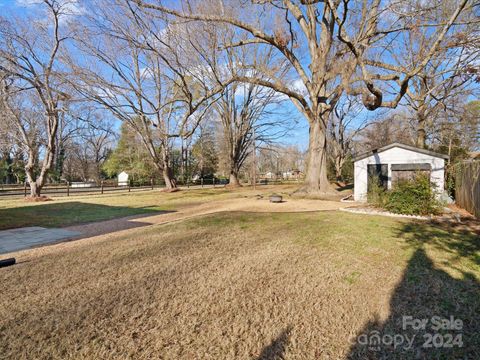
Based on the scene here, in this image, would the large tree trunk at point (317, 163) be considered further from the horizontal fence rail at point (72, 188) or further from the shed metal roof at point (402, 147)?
the horizontal fence rail at point (72, 188)

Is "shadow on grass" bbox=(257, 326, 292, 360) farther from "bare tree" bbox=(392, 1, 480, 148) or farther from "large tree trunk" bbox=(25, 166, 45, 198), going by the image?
"large tree trunk" bbox=(25, 166, 45, 198)

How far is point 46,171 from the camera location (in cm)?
1549

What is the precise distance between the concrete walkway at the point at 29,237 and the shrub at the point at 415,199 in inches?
374

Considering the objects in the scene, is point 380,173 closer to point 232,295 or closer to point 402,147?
point 402,147

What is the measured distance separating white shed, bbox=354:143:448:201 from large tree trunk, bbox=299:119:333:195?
75.1 inches

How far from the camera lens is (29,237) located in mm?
5922

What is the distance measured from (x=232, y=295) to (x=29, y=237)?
5.79 meters

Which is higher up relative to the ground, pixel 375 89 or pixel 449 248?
pixel 375 89

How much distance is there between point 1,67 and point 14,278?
1594 centimetres

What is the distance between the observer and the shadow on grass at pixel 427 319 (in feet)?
6.81

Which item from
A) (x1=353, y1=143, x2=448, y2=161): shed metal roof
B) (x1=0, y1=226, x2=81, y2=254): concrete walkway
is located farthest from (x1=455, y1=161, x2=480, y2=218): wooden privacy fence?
(x1=0, y1=226, x2=81, y2=254): concrete walkway

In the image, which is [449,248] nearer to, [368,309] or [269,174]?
[368,309]

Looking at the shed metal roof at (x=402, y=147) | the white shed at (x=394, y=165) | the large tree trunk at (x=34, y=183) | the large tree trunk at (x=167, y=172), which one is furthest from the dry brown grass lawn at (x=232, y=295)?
the large tree trunk at (x=167, y=172)

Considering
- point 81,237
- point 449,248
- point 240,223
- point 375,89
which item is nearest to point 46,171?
point 81,237
